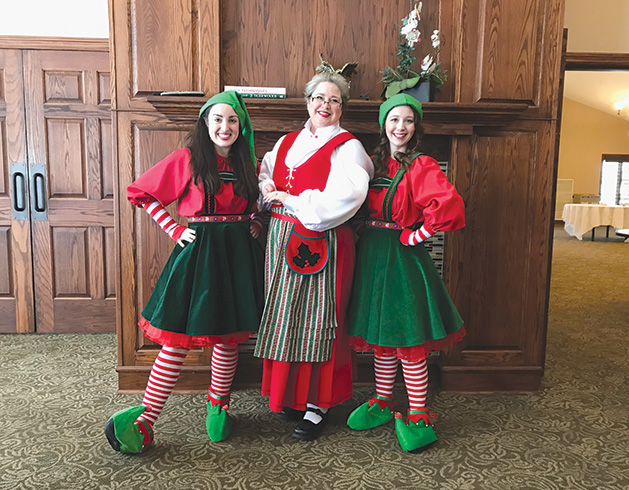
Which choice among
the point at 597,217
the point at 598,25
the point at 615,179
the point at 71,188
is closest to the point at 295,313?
the point at 71,188

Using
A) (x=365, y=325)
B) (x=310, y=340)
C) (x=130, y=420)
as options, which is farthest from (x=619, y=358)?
(x=130, y=420)

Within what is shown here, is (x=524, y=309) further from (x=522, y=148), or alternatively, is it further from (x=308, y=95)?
(x=308, y=95)

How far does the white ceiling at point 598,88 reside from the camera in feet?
32.5

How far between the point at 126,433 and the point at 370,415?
3.15 feet

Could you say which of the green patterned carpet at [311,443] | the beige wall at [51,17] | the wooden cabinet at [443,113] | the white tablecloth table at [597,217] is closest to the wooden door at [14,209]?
the beige wall at [51,17]

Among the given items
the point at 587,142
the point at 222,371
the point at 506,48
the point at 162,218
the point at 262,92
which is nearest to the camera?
the point at 162,218

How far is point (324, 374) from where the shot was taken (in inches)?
78.9

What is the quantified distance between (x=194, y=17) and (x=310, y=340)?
5.00ft

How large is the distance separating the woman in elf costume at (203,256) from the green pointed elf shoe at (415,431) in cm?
68

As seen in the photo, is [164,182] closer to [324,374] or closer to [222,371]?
[222,371]

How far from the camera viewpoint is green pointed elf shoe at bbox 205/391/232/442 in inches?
78.9

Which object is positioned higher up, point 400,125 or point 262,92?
point 262,92

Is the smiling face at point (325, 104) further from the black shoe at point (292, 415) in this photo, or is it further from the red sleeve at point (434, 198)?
the black shoe at point (292, 415)

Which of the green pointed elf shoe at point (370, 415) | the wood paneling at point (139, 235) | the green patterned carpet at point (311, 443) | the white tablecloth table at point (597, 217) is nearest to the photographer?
the green patterned carpet at point (311, 443)
